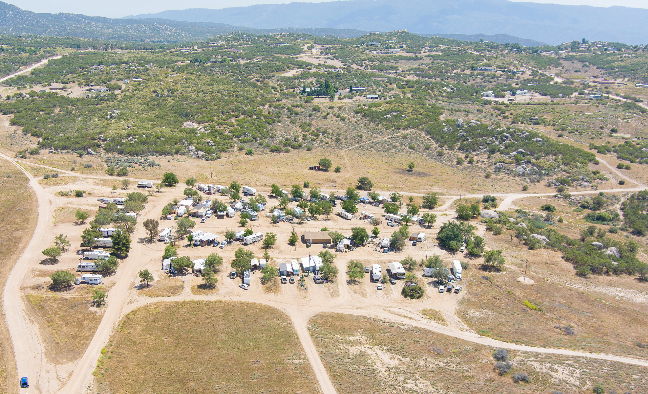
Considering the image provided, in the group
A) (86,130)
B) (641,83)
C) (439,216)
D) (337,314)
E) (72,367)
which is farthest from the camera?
(641,83)

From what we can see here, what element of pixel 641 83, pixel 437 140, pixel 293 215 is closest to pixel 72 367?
pixel 293 215

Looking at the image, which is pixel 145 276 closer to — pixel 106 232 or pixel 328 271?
pixel 106 232

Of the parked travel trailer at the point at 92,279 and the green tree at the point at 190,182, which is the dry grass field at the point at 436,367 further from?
the green tree at the point at 190,182

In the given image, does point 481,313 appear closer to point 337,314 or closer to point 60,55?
point 337,314

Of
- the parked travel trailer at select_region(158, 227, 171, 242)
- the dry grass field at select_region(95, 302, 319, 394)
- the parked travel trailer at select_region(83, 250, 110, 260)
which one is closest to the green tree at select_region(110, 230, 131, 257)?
the parked travel trailer at select_region(83, 250, 110, 260)

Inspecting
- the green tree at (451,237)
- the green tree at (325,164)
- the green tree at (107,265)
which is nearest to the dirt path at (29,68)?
the green tree at (325,164)

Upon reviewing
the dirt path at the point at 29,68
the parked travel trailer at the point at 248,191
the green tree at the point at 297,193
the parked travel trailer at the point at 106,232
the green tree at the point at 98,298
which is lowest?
the green tree at the point at 98,298
